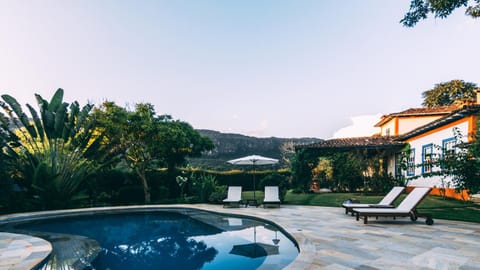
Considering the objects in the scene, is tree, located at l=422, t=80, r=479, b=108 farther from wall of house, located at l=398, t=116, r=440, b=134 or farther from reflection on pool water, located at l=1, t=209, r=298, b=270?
reflection on pool water, located at l=1, t=209, r=298, b=270

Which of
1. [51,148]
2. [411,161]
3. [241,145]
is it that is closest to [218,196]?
[51,148]

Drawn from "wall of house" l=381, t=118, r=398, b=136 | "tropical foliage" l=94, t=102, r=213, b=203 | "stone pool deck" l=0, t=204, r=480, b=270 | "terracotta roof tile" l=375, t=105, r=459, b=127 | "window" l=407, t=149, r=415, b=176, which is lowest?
"stone pool deck" l=0, t=204, r=480, b=270

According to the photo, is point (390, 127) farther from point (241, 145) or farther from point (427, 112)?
point (241, 145)

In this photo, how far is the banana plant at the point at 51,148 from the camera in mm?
11750

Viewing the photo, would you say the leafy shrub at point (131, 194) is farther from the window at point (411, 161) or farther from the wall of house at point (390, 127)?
the wall of house at point (390, 127)

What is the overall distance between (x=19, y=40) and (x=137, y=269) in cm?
1323

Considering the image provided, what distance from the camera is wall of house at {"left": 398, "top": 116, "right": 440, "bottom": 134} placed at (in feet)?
69.7

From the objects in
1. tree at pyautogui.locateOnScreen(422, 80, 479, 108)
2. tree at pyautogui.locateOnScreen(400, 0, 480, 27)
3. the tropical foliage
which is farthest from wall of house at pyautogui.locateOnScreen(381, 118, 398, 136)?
the tropical foliage

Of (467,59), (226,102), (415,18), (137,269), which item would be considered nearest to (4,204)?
(137,269)

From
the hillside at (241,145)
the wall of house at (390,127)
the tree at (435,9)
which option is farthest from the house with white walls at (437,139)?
the hillside at (241,145)

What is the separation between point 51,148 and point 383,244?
44.0ft

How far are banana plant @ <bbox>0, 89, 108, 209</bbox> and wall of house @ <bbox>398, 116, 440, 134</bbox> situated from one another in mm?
21766

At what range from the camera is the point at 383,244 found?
5430 mm

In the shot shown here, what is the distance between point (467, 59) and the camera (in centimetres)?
1406
